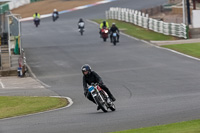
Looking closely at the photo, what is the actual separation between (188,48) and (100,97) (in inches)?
845

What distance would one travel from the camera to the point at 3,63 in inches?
1524

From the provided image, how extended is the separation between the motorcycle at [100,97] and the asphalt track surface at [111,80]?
12.7 inches

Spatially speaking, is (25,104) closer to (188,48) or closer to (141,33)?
(188,48)

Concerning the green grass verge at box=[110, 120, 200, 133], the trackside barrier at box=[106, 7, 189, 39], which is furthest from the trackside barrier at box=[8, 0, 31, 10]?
the green grass verge at box=[110, 120, 200, 133]

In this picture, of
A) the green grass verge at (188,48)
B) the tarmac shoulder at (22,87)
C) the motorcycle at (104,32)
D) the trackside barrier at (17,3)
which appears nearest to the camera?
the tarmac shoulder at (22,87)

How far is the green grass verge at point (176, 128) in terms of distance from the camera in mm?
11875

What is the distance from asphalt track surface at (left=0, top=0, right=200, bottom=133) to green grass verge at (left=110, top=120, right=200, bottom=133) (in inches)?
30.1

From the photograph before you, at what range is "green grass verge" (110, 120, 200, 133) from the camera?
1188cm

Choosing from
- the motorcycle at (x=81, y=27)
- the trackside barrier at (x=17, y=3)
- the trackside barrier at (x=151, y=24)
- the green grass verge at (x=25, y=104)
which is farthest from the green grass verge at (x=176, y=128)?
the trackside barrier at (x=17, y=3)

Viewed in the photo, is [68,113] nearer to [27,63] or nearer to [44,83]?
[44,83]

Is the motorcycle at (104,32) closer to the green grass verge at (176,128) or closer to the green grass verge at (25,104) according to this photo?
the green grass verge at (25,104)

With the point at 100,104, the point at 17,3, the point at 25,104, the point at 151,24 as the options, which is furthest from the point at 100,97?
the point at 17,3

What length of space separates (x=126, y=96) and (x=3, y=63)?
18.2 metres

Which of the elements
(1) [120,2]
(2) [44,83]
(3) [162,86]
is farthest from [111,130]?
(1) [120,2]
